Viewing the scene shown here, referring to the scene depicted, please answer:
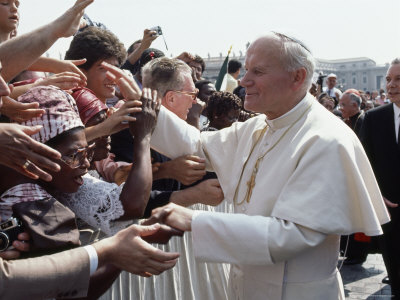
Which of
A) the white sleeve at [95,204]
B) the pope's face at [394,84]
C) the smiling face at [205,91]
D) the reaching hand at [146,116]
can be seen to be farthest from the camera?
the smiling face at [205,91]

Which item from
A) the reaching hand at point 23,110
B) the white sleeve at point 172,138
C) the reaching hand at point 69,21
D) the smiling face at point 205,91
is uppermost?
the reaching hand at point 69,21

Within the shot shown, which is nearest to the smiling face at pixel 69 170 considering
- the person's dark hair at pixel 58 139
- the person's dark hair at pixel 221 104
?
the person's dark hair at pixel 58 139

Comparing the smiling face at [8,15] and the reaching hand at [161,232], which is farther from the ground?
the smiling face at [8,15]

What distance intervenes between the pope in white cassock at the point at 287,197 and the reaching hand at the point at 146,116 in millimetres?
530

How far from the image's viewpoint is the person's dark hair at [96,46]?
3426 mm

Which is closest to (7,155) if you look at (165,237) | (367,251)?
(165,237)

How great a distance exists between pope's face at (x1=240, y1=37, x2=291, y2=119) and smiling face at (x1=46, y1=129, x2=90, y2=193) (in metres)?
0.91

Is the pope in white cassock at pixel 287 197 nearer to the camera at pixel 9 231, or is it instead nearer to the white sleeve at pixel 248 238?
the white sleeve at pixel 248 238

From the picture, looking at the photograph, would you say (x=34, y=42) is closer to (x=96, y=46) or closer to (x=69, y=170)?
(x=96, y=46)

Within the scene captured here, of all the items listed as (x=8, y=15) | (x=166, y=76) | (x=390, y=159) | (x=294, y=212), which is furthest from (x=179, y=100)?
(x=390, y=159)

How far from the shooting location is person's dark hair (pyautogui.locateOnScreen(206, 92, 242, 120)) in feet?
16.4

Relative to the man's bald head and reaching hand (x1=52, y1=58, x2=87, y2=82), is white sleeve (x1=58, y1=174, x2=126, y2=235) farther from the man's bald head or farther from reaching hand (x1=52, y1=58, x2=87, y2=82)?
the man's bald head

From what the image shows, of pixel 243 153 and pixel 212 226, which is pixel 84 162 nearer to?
pixel 212 226

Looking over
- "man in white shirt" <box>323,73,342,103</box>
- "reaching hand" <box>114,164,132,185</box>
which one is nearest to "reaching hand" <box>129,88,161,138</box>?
"reaching hand" <box>114,164,132,185</box>
